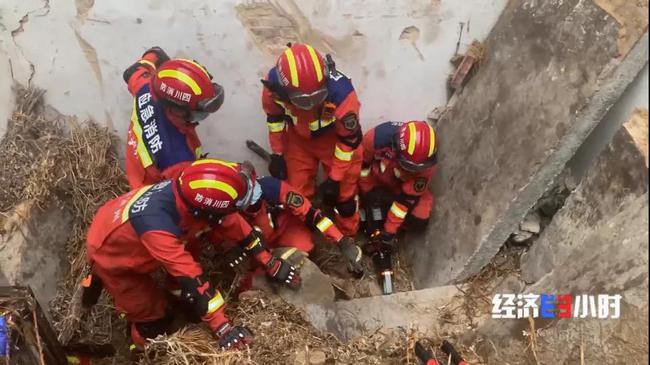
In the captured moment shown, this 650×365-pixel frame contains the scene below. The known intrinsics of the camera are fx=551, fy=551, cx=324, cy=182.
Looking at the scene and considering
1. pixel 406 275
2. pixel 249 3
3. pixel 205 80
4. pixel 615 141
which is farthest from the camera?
pixel 406 275

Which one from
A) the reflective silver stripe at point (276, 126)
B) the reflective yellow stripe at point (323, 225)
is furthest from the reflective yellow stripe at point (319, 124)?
the reflective yellow stripe at point (323, 225)

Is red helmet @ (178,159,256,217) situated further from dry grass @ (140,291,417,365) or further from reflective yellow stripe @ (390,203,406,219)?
reflective yellow stripe @ (390,203,406,219)

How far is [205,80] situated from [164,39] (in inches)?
30.9

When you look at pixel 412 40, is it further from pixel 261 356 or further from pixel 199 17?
pixel 261 356

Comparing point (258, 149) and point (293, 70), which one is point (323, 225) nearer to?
point (258, 149)

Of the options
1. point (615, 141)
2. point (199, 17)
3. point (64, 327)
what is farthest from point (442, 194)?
point (64, 327)

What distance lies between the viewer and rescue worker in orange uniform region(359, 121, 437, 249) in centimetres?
406

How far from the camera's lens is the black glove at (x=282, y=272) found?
12.3 ft

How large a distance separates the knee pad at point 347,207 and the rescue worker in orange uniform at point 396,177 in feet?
0.76

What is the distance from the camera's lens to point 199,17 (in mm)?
4070

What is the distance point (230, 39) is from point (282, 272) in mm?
1804

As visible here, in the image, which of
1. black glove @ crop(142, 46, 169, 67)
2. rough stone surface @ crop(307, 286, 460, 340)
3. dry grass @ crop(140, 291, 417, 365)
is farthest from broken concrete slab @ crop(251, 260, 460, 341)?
black glove @ crop(142, 46, 169, 67)

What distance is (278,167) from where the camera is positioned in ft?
14.8

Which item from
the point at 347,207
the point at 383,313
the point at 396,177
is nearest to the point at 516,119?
the point at 396,177
